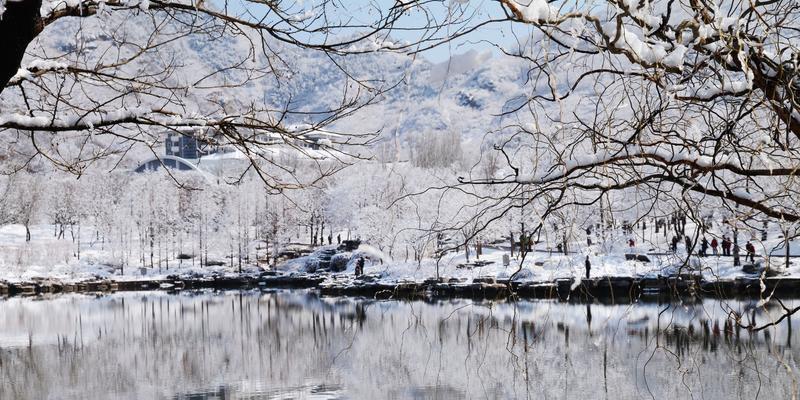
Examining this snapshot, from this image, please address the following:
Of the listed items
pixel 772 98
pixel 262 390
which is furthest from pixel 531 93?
pixel 262 390

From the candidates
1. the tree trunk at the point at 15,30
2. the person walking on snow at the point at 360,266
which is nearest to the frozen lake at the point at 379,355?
the tree trunk at the point at 15,30

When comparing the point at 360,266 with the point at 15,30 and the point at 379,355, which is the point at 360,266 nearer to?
the point at 379,355

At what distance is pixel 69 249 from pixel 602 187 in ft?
187

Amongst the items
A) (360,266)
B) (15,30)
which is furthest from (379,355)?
(360,266)

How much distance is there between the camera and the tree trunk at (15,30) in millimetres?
3113

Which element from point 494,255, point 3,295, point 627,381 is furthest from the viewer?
point 494,255

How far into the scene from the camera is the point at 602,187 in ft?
9.33

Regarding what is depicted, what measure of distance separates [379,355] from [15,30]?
1800cm

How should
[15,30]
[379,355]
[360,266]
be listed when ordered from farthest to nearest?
[360,266]
[379,355]
[15,30]

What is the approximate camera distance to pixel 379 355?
20469mm

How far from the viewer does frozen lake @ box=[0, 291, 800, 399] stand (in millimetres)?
15688

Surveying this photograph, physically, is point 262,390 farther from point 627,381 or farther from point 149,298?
point 149,298

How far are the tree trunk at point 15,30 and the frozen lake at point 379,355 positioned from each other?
7.34 metres

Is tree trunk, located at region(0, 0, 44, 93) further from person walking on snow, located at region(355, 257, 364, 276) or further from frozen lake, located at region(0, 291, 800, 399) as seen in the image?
person walking on snow, located at region(355, 257, 364, 276)
